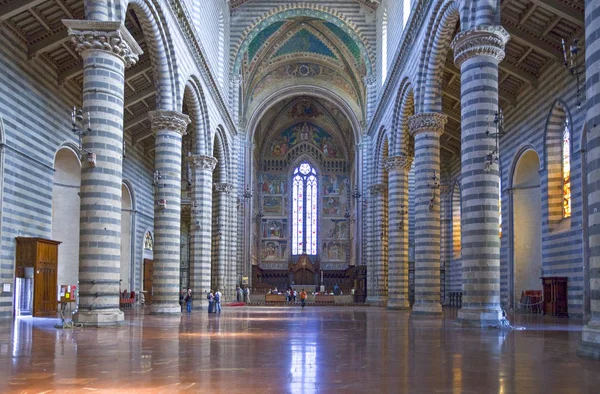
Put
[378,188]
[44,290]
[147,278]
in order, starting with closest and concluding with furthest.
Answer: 1. [44,290]
2. [378,188]
3. [147,278]

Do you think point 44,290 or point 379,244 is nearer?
point 44,290

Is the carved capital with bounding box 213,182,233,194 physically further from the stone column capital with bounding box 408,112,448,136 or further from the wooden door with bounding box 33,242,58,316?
the stone column capital with bounding box 408,112,448,136

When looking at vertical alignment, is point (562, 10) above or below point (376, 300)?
A: above

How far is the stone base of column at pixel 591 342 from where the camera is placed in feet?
38.6

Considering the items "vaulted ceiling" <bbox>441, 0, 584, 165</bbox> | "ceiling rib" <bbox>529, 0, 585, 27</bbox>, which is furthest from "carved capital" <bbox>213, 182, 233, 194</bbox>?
"ceiling rib" <bbox>529, 0, 585, 27</bbox>

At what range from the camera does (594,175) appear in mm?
12086

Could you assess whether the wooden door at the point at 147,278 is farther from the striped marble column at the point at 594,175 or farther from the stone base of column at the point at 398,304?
the striped marble column at the point at 594,175

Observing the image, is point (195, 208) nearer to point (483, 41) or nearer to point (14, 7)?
point (14, 7)

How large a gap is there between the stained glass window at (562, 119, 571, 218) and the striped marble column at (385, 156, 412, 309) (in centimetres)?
882

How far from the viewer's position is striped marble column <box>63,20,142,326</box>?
18922mm

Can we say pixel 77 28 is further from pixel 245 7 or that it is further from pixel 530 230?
pixel 245 7

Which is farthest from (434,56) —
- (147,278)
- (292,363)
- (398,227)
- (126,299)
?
(147,278)

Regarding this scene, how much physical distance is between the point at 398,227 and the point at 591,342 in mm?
24353

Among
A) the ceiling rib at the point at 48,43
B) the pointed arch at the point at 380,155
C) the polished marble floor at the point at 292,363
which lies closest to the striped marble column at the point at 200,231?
the ceiling rib at the point at 48,43
